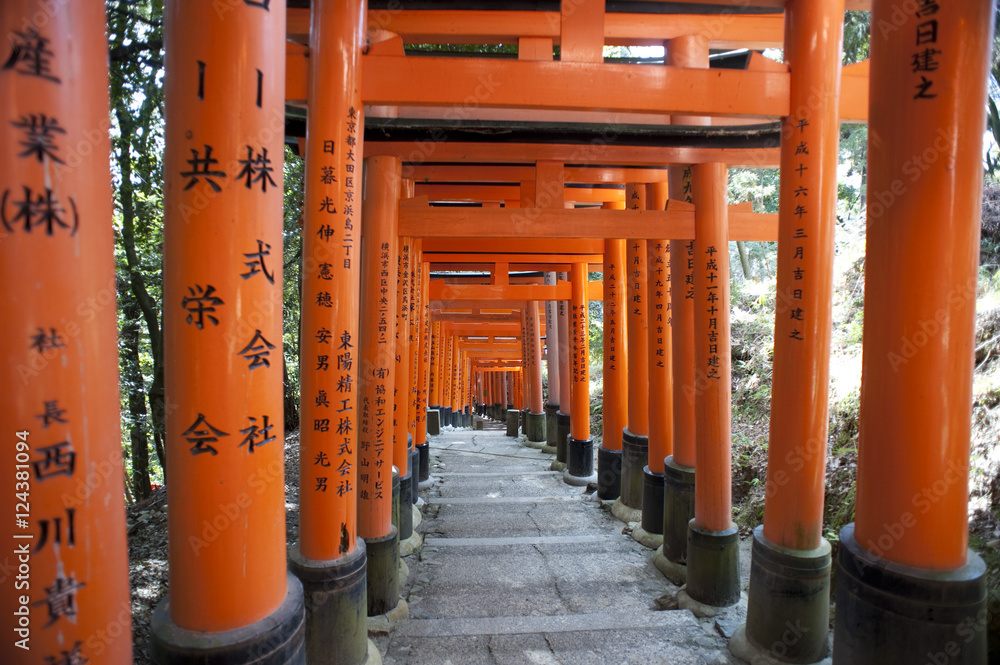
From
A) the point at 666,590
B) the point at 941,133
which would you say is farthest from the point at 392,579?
the point at 941,133

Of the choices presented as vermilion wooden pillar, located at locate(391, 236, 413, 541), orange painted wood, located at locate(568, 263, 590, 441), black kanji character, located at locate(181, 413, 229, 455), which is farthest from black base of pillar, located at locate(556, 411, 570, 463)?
black kanji character, located at locate(181, 413, 229, 455)

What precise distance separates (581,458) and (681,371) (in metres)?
4.37

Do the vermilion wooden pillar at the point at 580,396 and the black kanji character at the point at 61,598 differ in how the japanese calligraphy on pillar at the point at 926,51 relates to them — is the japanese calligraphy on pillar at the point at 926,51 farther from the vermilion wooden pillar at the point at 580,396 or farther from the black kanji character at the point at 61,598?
the vermilion wooden pillar at the point at 580,396

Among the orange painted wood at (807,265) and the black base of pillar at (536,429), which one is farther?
the black base of pillar at (536,429)

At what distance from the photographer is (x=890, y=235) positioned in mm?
2287

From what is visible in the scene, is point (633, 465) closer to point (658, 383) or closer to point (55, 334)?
point (658, 383)

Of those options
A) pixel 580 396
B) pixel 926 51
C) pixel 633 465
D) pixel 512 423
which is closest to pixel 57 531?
pixel 926 51

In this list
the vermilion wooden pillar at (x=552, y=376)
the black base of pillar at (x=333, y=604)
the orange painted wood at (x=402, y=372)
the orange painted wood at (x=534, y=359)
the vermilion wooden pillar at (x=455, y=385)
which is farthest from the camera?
the vermilion wooden pillar at (x=455, y=385)

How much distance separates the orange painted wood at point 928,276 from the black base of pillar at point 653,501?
11.7 feet

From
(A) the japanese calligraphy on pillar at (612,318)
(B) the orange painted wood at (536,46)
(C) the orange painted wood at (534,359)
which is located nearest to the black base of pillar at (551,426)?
(C) the orange painted wood at (534,359)

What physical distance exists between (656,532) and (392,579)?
9.34ft

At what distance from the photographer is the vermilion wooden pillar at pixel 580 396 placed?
8773 millimetres

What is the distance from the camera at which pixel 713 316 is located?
4.39m

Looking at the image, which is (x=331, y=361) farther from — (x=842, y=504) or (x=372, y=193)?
A: (x=842, y=504)
